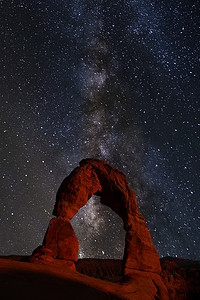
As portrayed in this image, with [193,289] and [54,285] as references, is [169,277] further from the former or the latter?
[54,285]

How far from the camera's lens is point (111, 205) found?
8914 mm

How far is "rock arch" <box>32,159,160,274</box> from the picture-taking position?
6324mm

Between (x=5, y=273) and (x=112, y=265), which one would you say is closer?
(x=5, y=273)

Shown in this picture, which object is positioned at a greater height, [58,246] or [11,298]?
[58,246]

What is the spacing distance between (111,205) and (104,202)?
0.37 meters

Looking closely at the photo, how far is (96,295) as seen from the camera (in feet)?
10.8

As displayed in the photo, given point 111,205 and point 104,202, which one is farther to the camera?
point 104,202

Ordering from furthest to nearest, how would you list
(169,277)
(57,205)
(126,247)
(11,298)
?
1. (169,277)
2. (57,205)
3. (126,247)
4. (11,298)

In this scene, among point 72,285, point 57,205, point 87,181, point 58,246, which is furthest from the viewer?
point 87,181

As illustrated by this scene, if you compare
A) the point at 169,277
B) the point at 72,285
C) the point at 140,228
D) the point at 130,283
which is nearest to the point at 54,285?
the point at 72,285

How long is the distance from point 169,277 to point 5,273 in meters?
8.79

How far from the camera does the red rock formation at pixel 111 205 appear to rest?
249 inches

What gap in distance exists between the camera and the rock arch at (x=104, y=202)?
6.32 m

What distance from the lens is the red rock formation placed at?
6.32 metres
